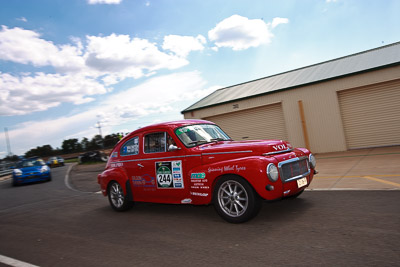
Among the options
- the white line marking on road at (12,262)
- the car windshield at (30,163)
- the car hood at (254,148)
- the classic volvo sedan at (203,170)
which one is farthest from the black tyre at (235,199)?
the car windshield at (30,163)

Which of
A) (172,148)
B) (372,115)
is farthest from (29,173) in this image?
(372,115)

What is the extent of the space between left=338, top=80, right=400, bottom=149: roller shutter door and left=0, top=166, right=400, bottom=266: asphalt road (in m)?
8.44

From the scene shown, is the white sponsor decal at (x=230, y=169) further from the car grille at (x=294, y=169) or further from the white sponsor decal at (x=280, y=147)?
the white sponsor decal at (x=280, y=147)

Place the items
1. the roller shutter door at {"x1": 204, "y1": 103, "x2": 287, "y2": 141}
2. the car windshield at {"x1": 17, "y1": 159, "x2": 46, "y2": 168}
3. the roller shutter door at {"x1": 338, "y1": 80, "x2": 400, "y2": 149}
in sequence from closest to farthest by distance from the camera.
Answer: the roller shutter door at {"x1": 338, "y1": 80, "x2": 400, "y2": 149}
the roller shutter door at {"x1": 204, "y1": 103, "x2": 287, "y2": 141}
the car windshield at {"x1": 17, "y1": 159, "x2": 46, "y2": 168}

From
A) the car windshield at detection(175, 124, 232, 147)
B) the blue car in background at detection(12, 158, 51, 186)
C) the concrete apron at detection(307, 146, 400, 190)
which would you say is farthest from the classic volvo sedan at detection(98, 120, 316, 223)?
the blue car in background at detection(12, 158, 51, 186)

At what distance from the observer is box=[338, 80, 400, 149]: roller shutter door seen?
487 inches

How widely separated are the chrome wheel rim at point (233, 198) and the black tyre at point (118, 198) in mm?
2528

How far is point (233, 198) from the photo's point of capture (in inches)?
179

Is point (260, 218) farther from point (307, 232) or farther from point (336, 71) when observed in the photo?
point (336, 71)

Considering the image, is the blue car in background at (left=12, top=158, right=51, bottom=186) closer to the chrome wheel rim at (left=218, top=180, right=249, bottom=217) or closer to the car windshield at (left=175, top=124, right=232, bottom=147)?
the car windshield at (left=175, top=124, right=232, bottom=147)

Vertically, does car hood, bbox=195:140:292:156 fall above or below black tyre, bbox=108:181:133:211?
above

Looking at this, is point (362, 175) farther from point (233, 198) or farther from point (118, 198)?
point (118, 198)

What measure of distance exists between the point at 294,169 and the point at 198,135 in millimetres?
1861

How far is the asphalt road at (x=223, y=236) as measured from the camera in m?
3.24
